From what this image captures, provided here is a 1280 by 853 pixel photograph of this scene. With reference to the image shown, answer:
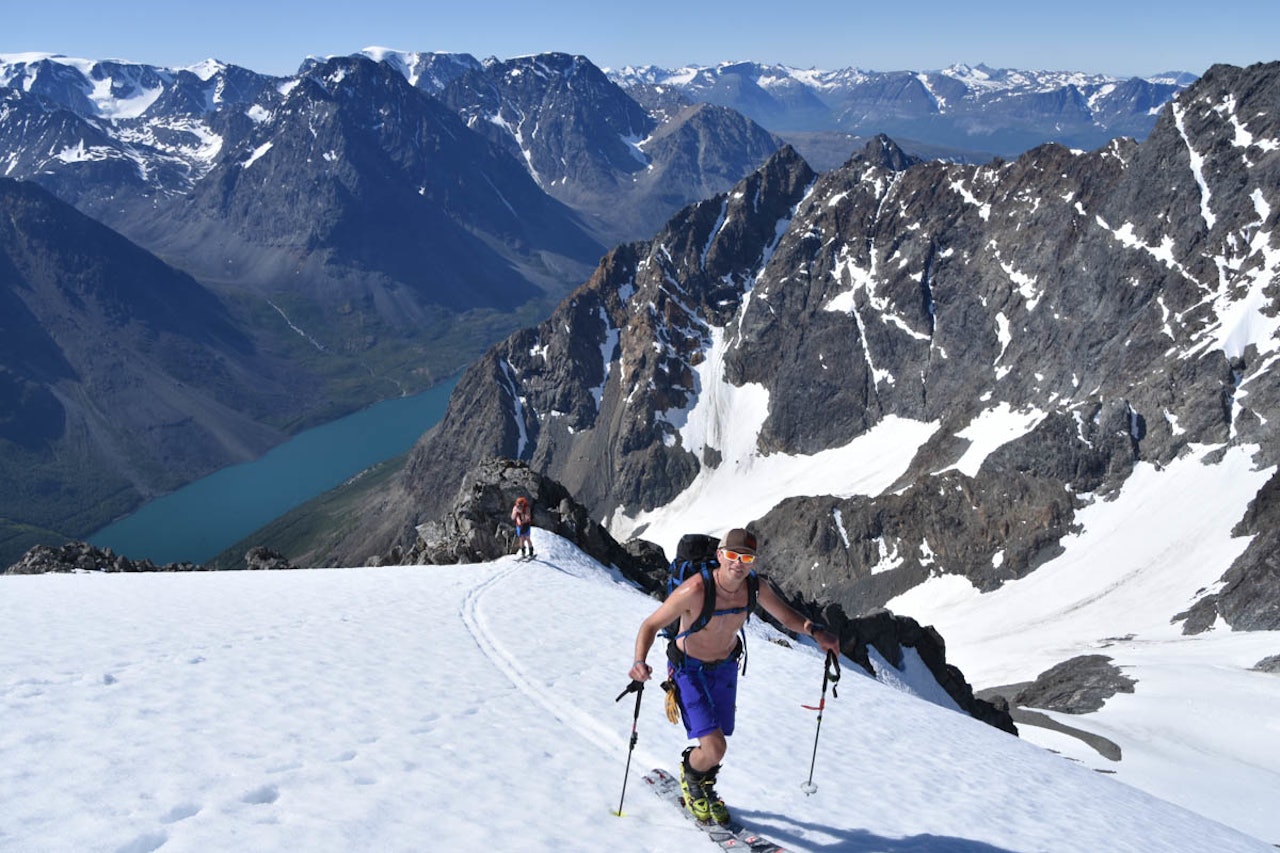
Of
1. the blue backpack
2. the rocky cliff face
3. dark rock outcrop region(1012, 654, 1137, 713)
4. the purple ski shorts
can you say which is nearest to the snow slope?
the purple ski shorts

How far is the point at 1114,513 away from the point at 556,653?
11791 centimetres

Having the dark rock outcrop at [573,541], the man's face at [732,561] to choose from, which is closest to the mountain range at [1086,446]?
the dark rock outcrop at [573,541]

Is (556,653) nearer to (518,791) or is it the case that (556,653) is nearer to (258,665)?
(258,665)

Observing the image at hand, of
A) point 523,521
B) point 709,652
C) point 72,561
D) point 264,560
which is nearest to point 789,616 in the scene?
point 709,652

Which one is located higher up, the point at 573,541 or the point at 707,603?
the point at 573,541

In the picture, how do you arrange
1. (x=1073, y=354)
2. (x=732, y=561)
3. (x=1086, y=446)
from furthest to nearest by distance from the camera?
(x=1073, y=354), (x=1086, y=446), (x=732, y=561)

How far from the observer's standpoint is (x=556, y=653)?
1955cm

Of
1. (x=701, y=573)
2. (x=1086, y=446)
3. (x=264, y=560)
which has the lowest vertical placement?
(x=264, y=560)

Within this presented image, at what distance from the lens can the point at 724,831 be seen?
10469mm

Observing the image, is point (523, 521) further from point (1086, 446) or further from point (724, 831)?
point (1086, 446)

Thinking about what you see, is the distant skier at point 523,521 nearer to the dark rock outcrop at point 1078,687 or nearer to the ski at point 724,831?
the ski at point 724,831

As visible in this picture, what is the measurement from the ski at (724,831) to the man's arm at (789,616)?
8.35ft

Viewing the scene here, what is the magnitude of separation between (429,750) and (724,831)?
14.5 feet

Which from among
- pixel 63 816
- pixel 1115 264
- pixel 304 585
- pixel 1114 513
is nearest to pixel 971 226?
pixel 1115 264
